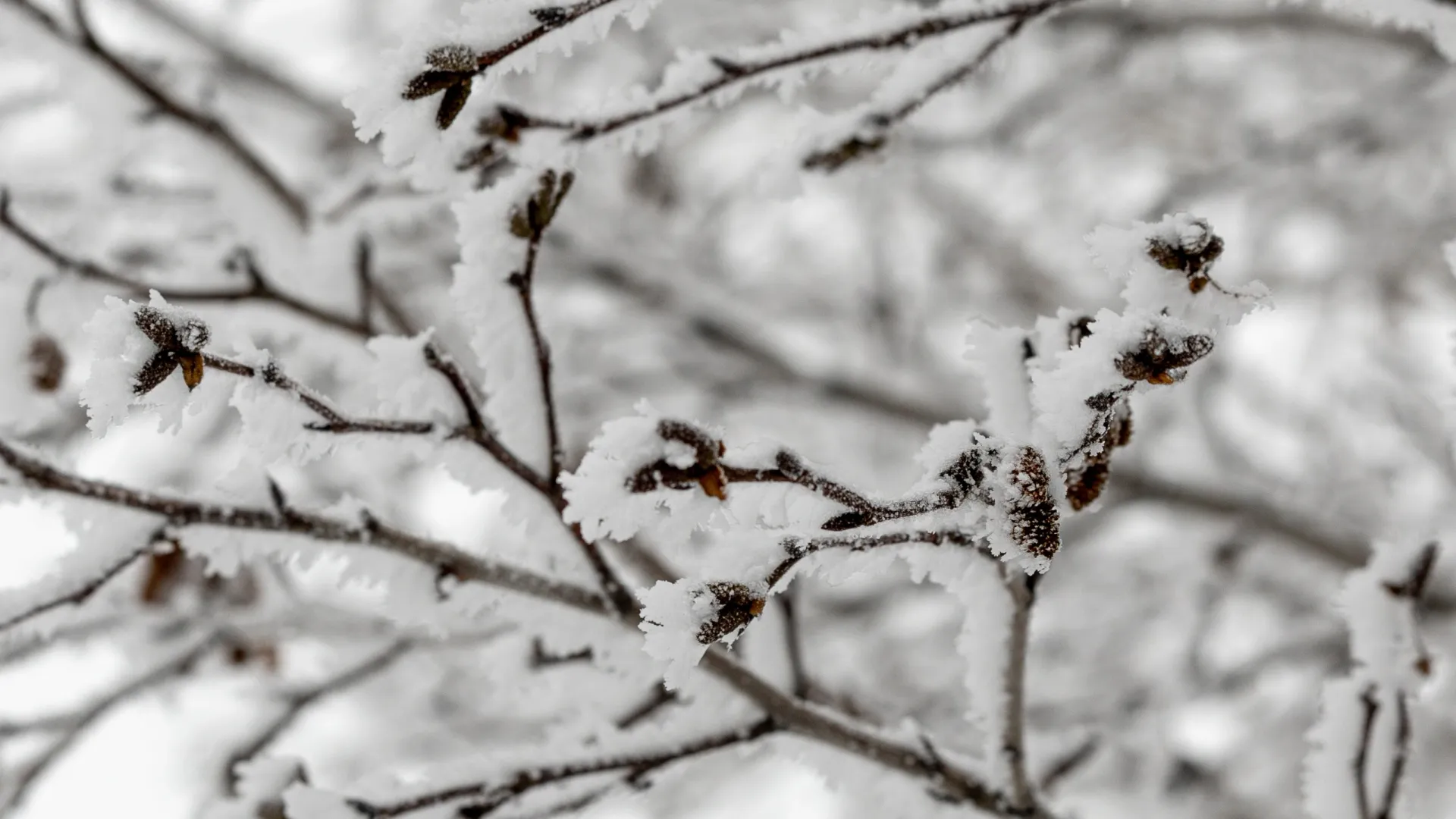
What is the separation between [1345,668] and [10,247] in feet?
8.42


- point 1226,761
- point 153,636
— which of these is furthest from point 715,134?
point 153,636

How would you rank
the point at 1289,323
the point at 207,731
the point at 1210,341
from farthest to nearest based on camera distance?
the point at 1289,323 < the point at 207,731 < the point at 1210,341

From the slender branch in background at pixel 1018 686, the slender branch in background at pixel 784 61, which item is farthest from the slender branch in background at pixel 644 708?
the slender branch in background at pixel 784 61

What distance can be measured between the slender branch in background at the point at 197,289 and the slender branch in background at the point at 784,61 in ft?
1.71

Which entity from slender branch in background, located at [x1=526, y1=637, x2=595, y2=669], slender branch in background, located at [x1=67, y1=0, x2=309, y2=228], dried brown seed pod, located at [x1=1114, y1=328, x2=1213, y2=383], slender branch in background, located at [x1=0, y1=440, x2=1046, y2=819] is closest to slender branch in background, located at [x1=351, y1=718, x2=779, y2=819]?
slender branch in background, located at [x1=0, y1=440, x2=1046, y2=819]

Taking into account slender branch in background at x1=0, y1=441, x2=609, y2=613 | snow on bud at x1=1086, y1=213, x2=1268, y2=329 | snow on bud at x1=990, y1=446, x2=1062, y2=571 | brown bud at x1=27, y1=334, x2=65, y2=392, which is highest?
brown bud at x1=27, y1=334, x2=65, y2=392

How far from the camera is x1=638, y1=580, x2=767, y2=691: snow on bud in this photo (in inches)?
25.6

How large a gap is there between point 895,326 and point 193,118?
2681 mm

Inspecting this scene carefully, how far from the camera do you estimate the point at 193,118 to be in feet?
5.34

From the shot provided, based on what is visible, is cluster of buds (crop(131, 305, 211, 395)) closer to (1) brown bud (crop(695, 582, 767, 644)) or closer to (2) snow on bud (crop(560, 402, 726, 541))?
(2) snow on bud (crop(560, 402, 726, 541))

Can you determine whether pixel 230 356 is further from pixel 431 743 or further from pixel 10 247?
pixel 431 743

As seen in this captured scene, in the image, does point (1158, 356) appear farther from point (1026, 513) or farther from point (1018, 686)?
point (1018, 686)

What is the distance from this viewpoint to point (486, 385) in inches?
37.4

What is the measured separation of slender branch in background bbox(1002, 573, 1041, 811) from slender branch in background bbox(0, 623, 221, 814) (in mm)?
A: 1185
